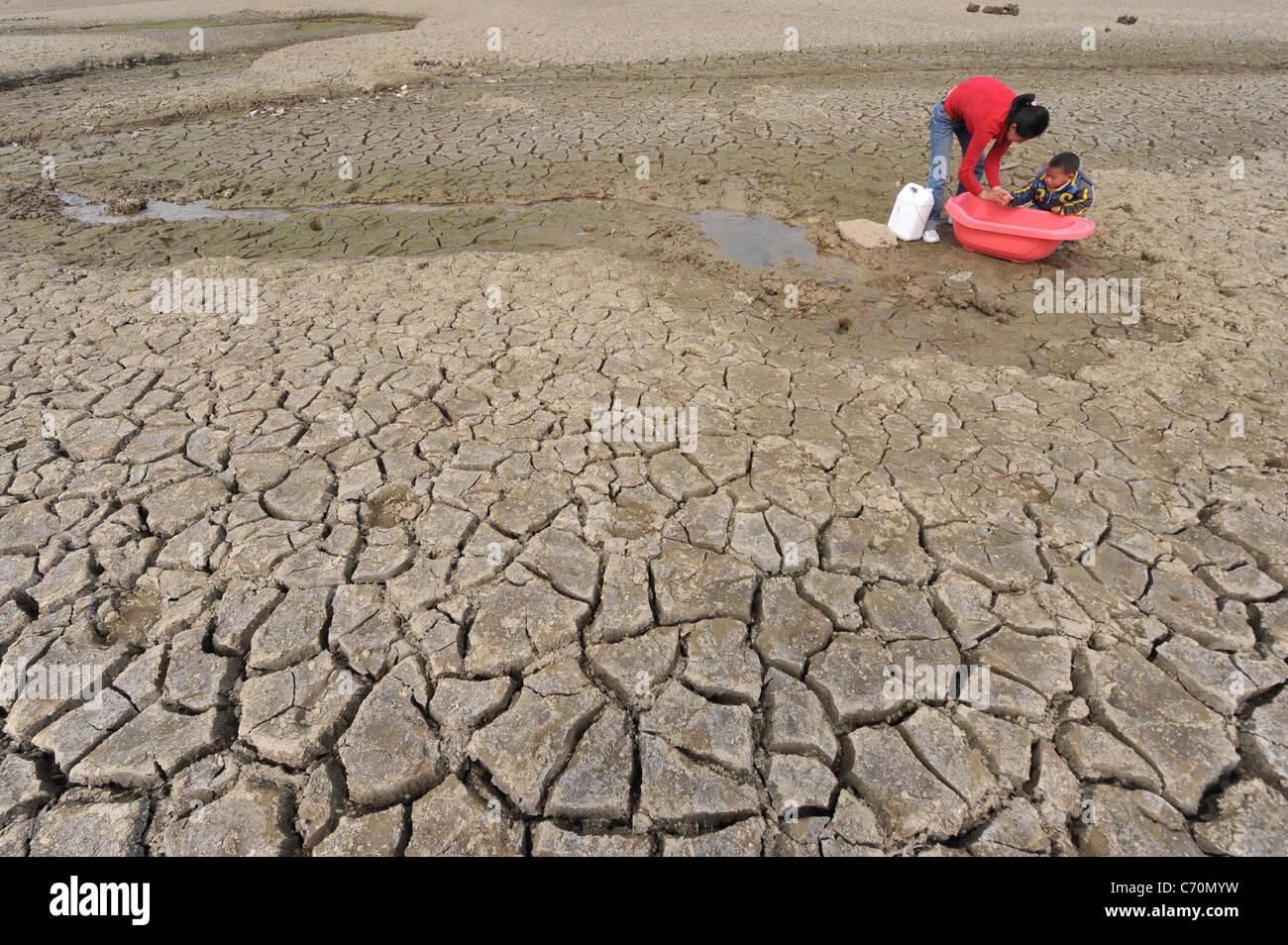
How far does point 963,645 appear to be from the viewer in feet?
7.79

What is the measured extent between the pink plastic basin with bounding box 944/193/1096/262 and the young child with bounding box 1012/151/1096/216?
9cm

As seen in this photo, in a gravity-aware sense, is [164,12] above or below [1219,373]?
above

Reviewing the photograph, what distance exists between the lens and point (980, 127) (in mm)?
4496

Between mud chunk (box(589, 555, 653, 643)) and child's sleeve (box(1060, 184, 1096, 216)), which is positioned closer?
mud chunk (box(589, 555, 653, 643))

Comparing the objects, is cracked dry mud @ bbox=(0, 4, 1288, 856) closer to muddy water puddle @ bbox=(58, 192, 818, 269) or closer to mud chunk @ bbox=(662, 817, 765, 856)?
mud chunk @ bbox=(662, 817, 765, 856)

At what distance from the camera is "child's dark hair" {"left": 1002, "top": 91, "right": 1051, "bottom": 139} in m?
4.14

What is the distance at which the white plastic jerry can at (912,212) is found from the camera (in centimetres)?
504

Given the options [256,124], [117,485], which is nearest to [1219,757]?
[117,485]

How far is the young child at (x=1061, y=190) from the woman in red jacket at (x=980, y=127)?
25 centimetres

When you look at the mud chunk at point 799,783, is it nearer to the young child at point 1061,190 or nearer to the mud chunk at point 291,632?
the mud chunk at point 291,632

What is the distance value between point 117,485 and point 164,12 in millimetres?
18859

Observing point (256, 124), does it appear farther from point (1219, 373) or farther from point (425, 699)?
point (1219, 373)

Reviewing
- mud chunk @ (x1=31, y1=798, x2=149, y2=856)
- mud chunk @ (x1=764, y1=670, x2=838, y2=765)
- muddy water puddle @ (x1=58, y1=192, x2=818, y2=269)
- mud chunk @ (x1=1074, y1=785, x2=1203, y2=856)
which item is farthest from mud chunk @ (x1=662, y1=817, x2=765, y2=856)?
muddy water puddle @ (x1=58, y1=192, x2=818, y2=269)

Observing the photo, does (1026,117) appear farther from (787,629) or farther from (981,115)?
(787,629)
